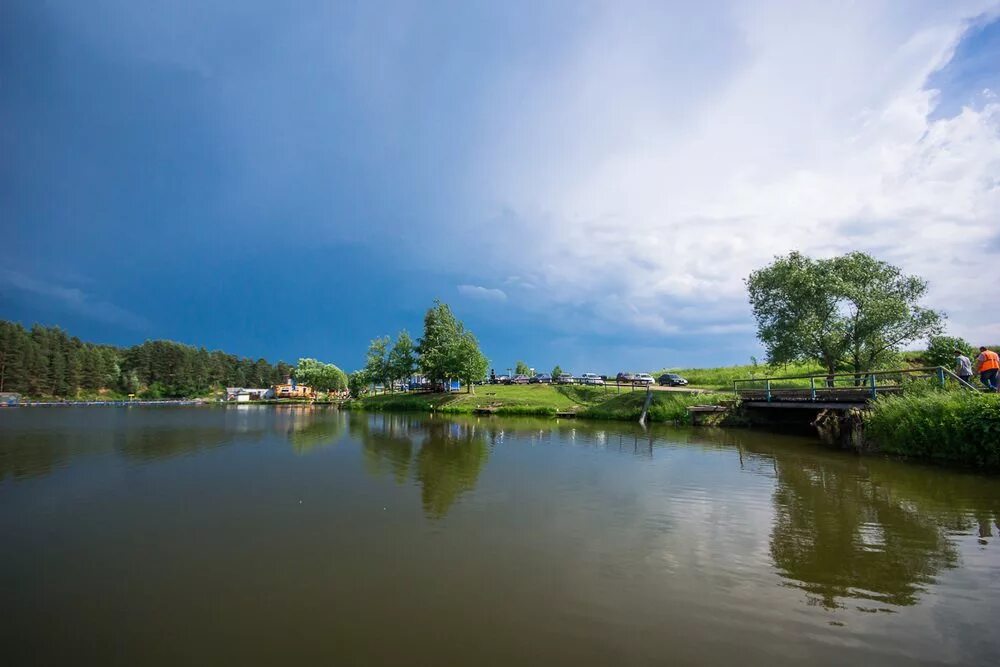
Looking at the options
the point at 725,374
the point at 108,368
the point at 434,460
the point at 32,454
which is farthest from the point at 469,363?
the point at 108,368

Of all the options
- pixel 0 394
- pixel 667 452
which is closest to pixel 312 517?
pixel 667 452

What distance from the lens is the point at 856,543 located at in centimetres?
793

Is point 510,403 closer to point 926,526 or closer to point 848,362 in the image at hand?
point 848,362

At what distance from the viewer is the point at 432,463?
1770cm

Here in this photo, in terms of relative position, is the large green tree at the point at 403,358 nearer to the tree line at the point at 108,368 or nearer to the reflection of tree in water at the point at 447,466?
the reflection of tree in water at the point at 447,466

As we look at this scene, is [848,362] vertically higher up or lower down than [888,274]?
lower down

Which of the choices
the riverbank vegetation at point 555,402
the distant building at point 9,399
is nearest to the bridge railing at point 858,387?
the riverbank vegetation at point 555,402

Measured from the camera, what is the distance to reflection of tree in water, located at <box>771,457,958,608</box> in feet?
20.5

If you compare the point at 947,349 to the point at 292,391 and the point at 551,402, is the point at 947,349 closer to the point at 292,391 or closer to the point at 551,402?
the point at 551,402

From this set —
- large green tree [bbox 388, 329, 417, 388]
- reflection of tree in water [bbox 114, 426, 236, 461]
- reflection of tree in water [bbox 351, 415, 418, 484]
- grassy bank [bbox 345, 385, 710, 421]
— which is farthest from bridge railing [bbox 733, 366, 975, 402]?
large green tree [bbox 388, 329, 417, 388]

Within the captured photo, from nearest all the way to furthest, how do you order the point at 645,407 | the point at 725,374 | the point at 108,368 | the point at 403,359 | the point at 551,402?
the point at 645,407 < the point at 551,402 < the point at 725,374 < the point at 403,359 < the point at 108,368

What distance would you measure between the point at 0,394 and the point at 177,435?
95.6m

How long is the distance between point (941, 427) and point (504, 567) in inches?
665

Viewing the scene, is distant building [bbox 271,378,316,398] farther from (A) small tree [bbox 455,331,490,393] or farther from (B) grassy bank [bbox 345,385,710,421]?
(A) small tree [bbox 455,331,490,393]
